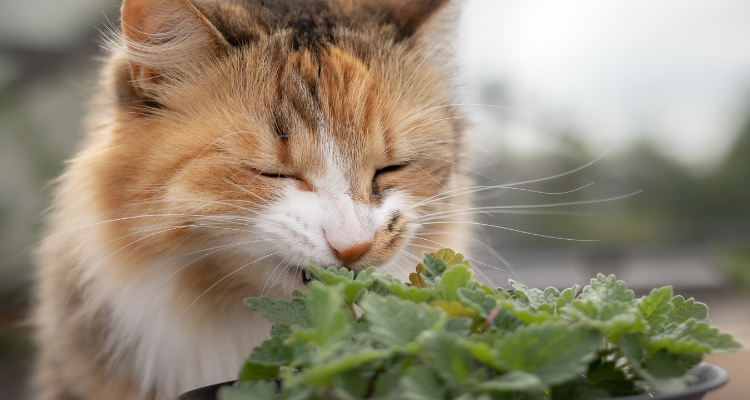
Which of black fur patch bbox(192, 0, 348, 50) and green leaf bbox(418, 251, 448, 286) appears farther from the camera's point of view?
black fur patch bbox(192, 0, 348, 50)

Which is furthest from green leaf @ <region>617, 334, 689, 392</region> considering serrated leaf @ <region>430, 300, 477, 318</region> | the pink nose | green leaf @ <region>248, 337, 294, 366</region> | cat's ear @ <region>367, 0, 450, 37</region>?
cat's ear @ <region>367, 0, 450, 37</region>

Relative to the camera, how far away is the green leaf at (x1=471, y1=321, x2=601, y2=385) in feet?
1.15

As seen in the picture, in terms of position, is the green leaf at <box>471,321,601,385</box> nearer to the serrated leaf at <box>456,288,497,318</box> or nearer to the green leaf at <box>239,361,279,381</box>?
the serrated leaf at <box>456,288,497,318</box>

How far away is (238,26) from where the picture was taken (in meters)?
0.86

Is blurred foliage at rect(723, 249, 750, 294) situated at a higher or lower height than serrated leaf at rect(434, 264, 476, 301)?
higher

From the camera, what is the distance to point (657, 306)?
45 centimetres

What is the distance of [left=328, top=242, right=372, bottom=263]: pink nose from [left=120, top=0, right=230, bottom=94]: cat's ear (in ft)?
1.26

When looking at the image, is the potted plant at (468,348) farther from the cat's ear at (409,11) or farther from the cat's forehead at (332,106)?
the cat's ear at (409,11)

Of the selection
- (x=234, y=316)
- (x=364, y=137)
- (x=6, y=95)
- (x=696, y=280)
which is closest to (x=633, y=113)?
(x=696, y=280)

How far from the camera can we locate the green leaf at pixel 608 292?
1.52ft

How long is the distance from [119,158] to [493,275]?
759 millimetres

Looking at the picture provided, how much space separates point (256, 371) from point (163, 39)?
0.58 meters

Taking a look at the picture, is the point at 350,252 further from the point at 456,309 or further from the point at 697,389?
the point at 697,389

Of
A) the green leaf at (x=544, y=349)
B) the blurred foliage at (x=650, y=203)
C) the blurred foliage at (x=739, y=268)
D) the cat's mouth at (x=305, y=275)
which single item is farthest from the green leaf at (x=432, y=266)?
the blurred foliage at (x=739, y=268)
